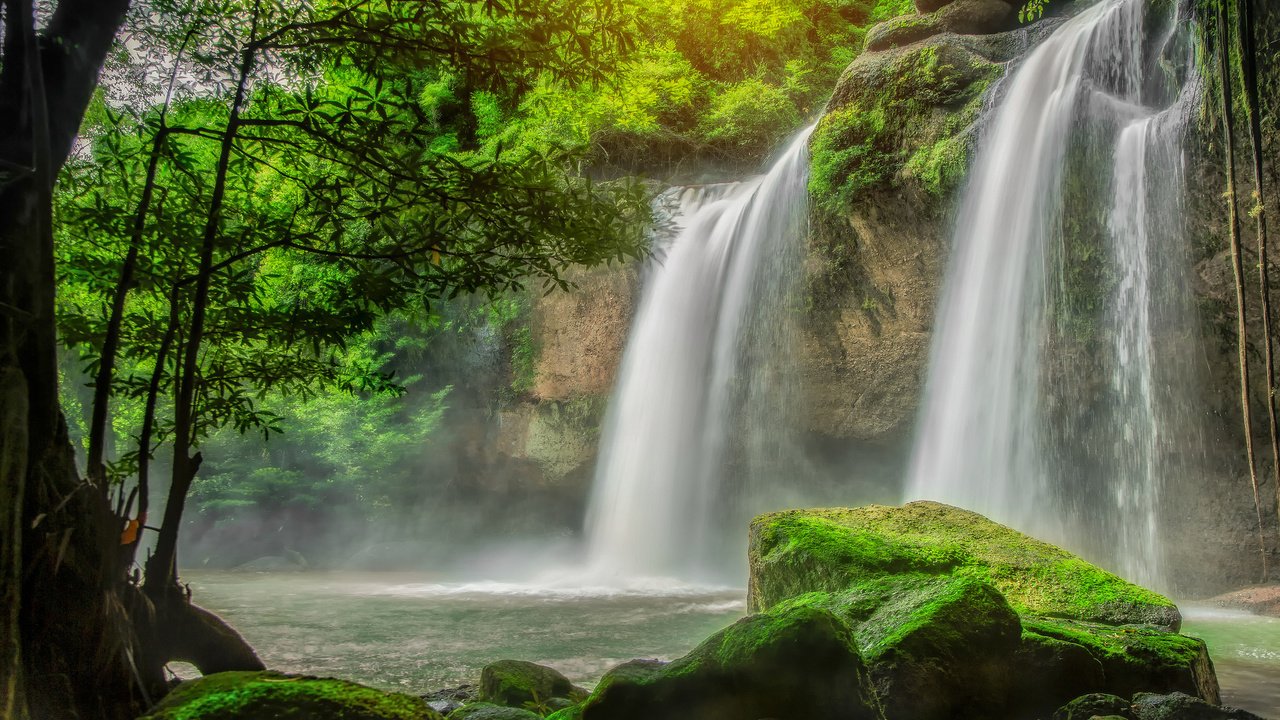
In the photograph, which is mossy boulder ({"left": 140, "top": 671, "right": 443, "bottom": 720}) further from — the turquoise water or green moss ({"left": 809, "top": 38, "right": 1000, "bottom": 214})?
green moss ({"left": 809, "top": 38, "right": 1000, "bottom": 214})

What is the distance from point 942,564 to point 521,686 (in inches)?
123

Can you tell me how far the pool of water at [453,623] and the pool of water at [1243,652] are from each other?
4.19 m

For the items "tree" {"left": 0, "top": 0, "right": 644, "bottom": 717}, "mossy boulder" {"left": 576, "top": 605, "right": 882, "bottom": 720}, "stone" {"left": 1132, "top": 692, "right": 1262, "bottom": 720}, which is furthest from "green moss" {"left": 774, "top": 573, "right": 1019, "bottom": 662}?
"tree" {"left": 0, "top": 0, "right": 644, "bottom": 717}

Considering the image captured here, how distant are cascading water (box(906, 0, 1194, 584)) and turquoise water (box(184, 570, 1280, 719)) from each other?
211 cm

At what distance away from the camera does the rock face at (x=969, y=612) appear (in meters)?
3.85

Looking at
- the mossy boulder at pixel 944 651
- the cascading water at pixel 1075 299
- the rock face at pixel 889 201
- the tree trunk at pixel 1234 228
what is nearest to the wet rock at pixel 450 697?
the mossy boulder at pixel 944 651

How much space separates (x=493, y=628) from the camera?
30.1ft

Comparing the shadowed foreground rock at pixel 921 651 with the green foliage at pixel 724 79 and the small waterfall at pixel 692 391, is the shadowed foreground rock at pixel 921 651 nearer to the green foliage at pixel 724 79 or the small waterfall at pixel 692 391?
the small waterfall at pixel 692 391

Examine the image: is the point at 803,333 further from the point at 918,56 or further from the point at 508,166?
the point at 508,166

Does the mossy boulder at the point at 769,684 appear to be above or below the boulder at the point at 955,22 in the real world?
below

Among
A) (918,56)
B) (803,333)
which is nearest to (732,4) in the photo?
(918,56)

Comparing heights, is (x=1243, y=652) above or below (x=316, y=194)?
below

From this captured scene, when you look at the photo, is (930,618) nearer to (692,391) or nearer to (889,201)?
(889,201)

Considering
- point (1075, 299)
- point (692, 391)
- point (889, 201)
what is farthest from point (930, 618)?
point (692, 391)
